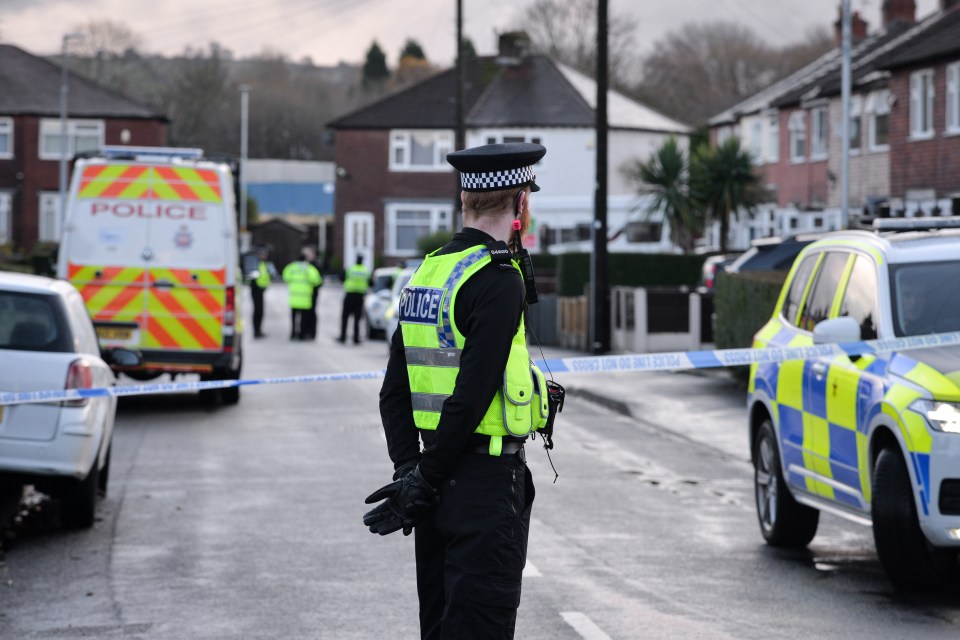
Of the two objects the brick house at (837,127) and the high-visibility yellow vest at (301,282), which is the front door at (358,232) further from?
the high-visibility yellow vest at (301,282)

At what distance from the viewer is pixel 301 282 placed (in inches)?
1275

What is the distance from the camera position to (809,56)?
270ft

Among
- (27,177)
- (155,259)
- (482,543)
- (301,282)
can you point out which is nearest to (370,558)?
(482,543)

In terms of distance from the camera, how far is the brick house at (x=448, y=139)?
61.3m

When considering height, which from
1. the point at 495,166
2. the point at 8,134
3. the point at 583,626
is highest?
the point at 8,134

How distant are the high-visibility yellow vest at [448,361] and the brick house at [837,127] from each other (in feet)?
89.5

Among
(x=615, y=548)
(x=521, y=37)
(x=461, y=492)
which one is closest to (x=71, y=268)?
(x=615, y=548)

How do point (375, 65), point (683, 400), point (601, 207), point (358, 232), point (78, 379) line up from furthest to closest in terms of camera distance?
point (375, 65)
point (358, 232)
point (601, 207)
point (683, 400)
point (78, 379)

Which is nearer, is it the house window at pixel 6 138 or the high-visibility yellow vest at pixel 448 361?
the high-visibility yellow vest at pixel 448 361

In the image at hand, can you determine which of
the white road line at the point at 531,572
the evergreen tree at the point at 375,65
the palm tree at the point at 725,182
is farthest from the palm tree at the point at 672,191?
the evergreen tree at the point at 375,65

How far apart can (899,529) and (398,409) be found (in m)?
3.61

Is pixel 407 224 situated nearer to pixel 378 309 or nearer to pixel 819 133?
pixel 819 133

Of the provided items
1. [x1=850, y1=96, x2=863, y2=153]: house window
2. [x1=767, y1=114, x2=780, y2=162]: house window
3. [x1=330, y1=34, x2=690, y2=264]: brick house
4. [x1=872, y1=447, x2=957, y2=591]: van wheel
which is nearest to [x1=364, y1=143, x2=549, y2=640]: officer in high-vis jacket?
[x1=872, y1=447, x2=957, y2=591]: van wheel

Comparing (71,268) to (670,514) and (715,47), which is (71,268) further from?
(715,47)
